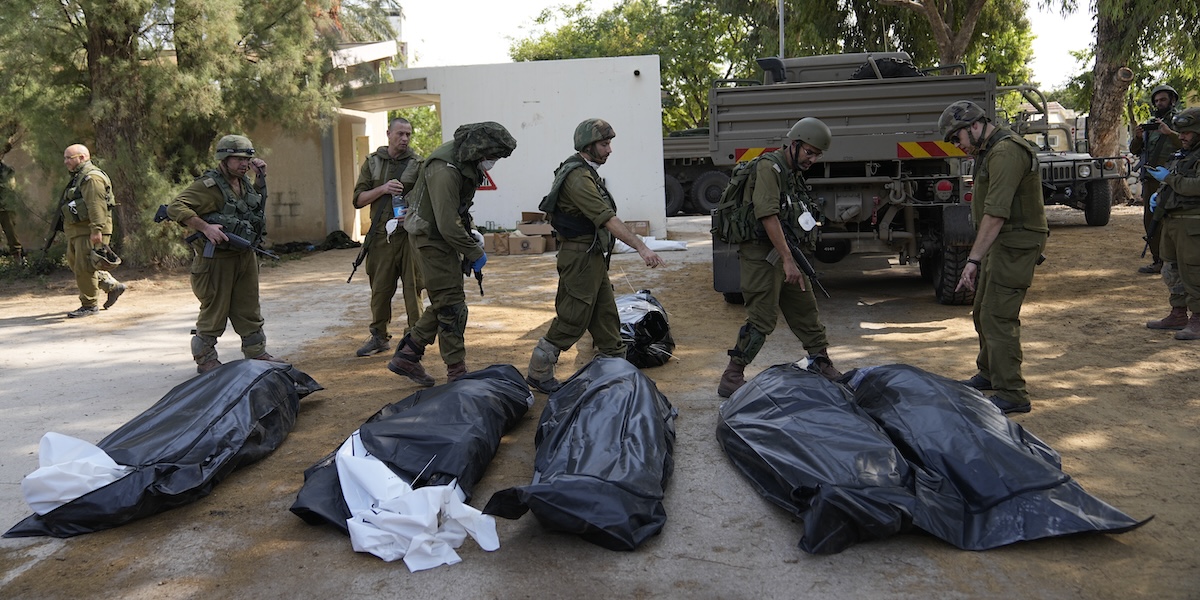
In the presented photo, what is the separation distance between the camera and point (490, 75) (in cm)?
1445

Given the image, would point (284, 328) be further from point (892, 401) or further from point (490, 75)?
point (490, 75)

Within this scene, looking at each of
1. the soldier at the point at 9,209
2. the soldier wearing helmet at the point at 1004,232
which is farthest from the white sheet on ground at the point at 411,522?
the soldier at the point at 9,209

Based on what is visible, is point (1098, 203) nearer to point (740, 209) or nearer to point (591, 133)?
point (740, 209)

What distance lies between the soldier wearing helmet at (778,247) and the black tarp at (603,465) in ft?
3.47

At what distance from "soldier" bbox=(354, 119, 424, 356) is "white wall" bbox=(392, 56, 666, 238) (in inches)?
314

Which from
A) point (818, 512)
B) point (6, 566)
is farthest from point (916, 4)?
point (6, 566)

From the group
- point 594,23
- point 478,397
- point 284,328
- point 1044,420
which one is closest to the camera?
point 478,397

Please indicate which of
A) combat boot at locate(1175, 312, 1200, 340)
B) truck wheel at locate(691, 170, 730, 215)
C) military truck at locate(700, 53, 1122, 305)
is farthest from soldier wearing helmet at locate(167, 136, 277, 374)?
truck wheel at locate(691, 170, 730, 215)

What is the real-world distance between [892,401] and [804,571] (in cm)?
111

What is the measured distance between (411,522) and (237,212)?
319cm

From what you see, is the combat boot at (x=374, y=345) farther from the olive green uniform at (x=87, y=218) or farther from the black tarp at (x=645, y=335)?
the olive green uniform at (x=87, y=218)

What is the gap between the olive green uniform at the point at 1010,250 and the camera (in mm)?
4688

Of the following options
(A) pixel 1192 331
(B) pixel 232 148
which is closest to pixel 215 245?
(B) pixel 232 148

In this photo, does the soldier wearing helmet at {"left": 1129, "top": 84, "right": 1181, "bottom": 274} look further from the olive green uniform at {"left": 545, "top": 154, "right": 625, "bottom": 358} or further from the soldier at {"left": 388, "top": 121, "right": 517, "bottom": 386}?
the soldier at {"left": 388, "top": 121, "right": 517, "bottom": 386}
